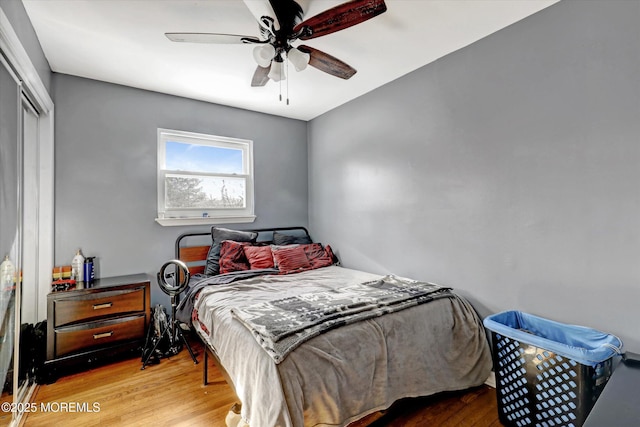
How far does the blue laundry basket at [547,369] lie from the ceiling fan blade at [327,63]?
1.97 m

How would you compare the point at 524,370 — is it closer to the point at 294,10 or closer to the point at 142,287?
the point at 294,10

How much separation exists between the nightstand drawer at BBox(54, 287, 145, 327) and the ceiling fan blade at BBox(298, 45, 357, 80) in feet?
7.96

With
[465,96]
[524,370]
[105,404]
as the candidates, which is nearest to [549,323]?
[524,370]

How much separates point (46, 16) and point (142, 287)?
2118 millimetres

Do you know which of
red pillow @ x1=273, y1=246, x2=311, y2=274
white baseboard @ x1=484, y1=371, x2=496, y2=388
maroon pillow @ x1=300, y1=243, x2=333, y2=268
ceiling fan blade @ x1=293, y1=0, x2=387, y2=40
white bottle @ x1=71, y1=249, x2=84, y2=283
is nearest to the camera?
ceiling fan blade @ x1=293, y1=0, x2=387, y2=40

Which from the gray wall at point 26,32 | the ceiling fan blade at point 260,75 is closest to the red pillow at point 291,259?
the ceiling fan blade at point 260,75

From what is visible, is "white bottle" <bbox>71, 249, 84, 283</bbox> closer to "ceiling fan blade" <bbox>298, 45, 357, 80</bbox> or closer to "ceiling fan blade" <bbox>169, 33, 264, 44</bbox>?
"ceiling fan blade" <bbox>169, 33, 264, 44</bbox>

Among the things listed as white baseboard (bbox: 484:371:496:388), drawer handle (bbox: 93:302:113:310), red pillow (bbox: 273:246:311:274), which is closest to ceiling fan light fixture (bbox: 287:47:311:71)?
red pillow (bbox: 273:246:311:274)

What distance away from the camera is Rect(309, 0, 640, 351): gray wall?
5.59ft

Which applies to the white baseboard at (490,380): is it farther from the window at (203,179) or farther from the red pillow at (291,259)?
the window at (203,179)

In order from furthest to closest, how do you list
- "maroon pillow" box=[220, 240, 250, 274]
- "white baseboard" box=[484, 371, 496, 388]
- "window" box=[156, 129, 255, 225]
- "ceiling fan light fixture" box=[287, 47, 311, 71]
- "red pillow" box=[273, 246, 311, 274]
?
"window" box=[156, 129, 255, 225] < "red pillow" box=[273, 246, 311, 274] < "maroon pillow" box=[220, 240, 250, 274] < "white baseboard" box=[484, 371, 496, 388] < "ceiling fan light fixture" box=[287, 47, 311, 71]

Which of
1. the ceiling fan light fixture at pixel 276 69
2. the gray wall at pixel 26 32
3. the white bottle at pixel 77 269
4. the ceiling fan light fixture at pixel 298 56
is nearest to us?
the gray wall at pixel 26 32

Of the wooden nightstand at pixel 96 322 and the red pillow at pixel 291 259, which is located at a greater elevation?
the red pillow at pixel 291 259

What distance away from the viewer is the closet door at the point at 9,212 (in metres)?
1.61
